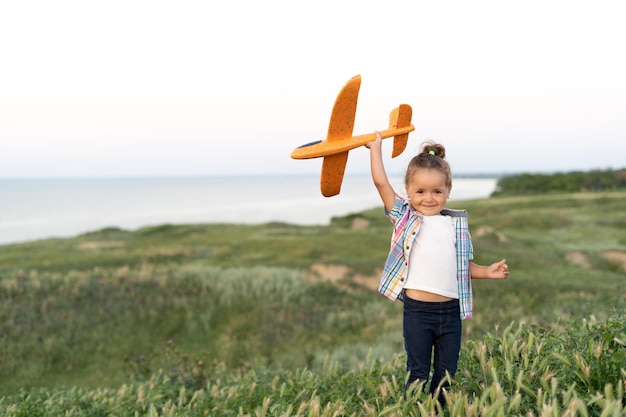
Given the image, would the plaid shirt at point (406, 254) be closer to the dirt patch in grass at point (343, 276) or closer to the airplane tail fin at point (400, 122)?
the airplane tail fin at point (400, 122)

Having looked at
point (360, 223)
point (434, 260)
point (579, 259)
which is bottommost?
point (579, 259)

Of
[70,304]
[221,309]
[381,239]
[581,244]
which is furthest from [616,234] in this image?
[70,304]

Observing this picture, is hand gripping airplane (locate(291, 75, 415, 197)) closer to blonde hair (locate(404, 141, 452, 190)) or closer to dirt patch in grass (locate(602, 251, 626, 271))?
blonde hair (locate(404, 141, 452, 190))

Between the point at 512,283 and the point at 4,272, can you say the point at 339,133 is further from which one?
the point at 4,272

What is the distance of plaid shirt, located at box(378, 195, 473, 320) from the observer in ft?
12.0

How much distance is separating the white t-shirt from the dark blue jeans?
0.38 feet

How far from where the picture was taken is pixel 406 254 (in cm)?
368

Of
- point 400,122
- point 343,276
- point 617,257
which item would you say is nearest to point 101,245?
point 343,276

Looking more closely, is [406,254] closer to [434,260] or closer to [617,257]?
[434,260]

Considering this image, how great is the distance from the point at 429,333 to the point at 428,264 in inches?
19.6

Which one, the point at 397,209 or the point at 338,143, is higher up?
the point at 338,143

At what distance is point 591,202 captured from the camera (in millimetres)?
26594

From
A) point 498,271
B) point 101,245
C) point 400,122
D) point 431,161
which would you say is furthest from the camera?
point 101,245

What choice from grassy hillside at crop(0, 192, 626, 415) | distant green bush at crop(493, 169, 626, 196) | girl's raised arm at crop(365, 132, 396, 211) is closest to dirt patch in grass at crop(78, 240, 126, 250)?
grassy hillside at crop(0, 192, 626, 415)
